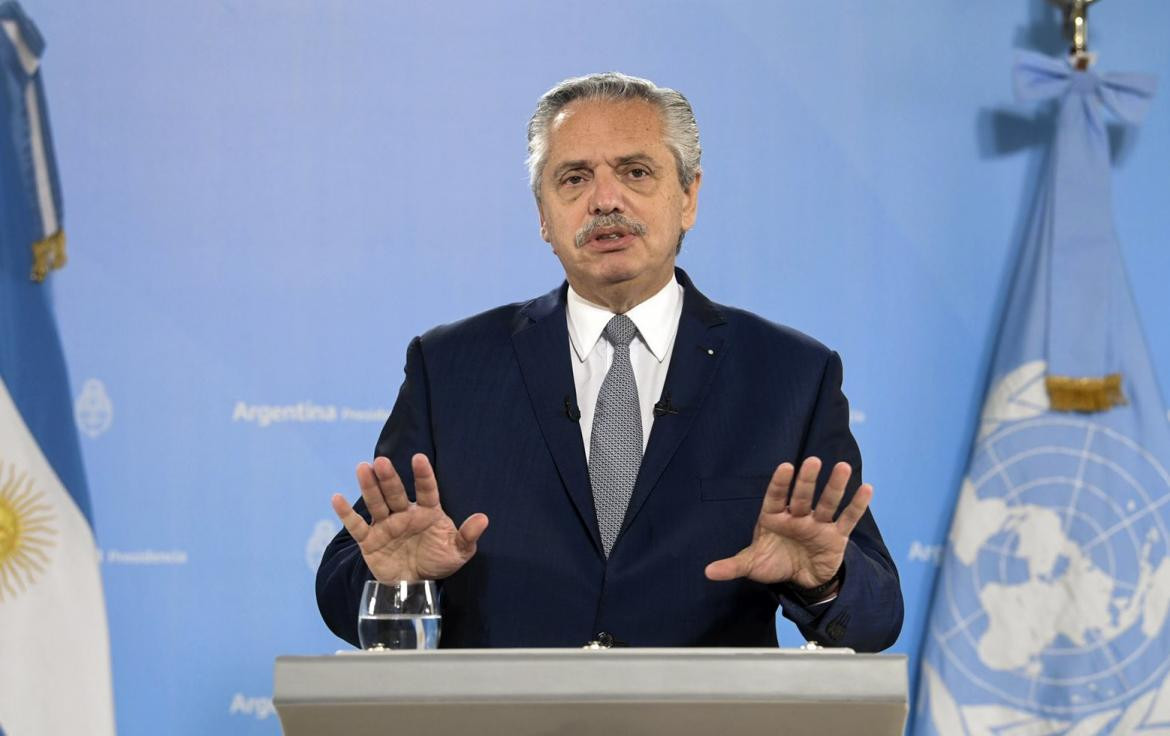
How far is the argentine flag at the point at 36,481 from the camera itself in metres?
3.39

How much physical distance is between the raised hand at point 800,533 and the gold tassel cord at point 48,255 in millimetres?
2394

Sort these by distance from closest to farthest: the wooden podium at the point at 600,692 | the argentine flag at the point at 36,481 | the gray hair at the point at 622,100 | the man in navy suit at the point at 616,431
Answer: the wooden podium at the point at 600,692
the man in navy suit at the point at 616,431
the gray hair at the point at 622,100
the argentine flag at the point at 36,481

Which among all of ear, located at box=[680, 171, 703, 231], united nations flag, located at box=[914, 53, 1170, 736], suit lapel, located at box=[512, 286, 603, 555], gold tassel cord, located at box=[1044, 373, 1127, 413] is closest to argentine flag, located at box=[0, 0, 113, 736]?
suit lapel, located at box=[512, 286, 603, 555]

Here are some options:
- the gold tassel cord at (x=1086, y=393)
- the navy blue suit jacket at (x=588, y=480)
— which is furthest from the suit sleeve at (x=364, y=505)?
the gold tassel cord at (x=1086, y=393)

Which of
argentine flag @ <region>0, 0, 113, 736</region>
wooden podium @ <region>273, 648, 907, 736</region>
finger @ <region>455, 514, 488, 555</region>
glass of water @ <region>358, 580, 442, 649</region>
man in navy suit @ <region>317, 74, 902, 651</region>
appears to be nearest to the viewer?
wooden podium @ <region>273, 648, 907, 736</region>

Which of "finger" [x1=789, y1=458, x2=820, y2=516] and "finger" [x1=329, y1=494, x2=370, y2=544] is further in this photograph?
"finger" [x1=329, y1=494, x2=370, y2=544]

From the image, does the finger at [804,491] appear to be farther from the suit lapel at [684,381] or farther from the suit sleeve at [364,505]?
the suit sleeve at [364,505]

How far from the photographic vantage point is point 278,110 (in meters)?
3.73

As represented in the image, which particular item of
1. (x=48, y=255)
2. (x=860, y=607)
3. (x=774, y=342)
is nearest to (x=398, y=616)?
(x=860, y=607)

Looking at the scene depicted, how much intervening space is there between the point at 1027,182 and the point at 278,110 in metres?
2.13

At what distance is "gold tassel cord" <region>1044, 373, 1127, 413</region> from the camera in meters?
3.62

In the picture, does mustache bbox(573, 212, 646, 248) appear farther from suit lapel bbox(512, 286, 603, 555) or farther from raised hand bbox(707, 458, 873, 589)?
raised hand bbox(707, 458, 873, 589)

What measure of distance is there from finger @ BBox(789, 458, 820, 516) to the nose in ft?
2.93

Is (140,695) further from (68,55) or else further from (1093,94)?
(1093,94)
